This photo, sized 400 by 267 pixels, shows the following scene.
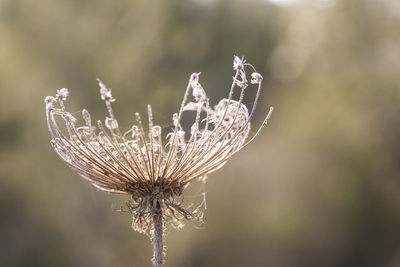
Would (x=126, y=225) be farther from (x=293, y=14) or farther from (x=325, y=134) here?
(x=293, y=14)

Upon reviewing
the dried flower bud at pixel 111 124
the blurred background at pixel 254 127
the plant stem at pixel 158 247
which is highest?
the blurred background at pixel 254 127

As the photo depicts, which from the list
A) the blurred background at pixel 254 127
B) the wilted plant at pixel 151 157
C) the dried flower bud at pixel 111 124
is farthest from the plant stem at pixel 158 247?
the blurred background at pixel 254 127

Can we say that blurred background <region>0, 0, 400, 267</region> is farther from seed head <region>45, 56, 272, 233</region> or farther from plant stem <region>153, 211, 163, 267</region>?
plant stem <region>153, 211, 163, 267</region>

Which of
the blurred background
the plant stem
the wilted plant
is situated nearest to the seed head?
the wilted plant

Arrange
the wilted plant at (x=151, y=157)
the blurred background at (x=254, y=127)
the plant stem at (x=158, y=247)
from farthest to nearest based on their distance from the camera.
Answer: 1. the blurred background at (x=254, y=127)
2. the wilted plant at (x=151, y=157)
3. the plant stem at (x=158, y=247)

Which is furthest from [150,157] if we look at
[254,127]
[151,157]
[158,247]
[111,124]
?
[254,127]

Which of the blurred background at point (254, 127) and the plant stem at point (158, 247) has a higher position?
the blurred background at point (254, 127)

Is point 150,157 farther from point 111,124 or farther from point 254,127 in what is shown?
point 254,127

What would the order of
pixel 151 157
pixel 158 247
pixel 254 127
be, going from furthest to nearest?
pixel 254 127
pixel 151 157
pixel 158 247

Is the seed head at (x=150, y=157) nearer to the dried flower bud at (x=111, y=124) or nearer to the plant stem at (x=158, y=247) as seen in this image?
the dried flower bud at (x=111, y=124)
